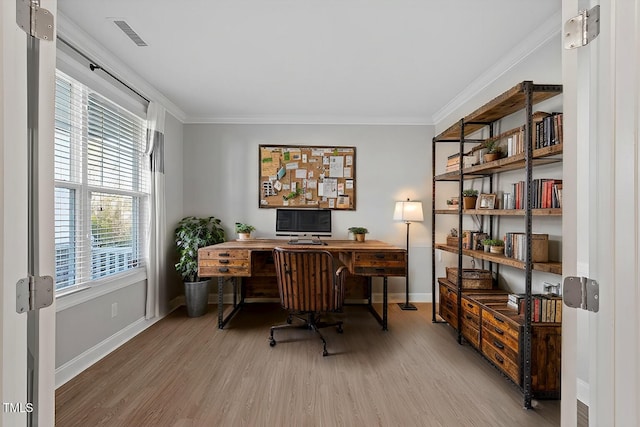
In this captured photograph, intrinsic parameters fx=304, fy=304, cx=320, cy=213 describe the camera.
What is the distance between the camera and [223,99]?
339cm

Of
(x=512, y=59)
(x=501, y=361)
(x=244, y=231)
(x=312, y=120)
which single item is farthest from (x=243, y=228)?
(x=512, y=59)

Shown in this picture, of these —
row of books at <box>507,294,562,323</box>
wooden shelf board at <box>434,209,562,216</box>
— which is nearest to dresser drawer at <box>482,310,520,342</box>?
row of books at <box>507,294,562,323</box>

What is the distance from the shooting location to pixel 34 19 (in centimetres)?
80

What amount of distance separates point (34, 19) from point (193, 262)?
2.85 m

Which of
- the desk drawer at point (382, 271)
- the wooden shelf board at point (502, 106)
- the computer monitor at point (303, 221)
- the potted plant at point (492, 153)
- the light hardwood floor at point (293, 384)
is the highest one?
the wooden shelf board at point (502, 106)

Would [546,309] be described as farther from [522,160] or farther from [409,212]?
[409,212]

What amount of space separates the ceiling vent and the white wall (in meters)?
1.70

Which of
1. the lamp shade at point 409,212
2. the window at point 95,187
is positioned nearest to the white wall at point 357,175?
the lamp shade at point 409,212

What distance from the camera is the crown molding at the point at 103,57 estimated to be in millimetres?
2047

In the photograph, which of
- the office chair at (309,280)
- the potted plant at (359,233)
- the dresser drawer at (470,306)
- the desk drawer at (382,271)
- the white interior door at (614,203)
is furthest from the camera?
the potted plant at (359,233)

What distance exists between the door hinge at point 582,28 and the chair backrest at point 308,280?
190cm

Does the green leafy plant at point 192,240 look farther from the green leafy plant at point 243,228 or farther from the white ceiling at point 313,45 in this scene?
the white ceiling at point 313,45

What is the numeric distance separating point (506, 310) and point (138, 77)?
3.69 m

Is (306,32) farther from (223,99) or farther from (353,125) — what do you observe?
(353,125)
